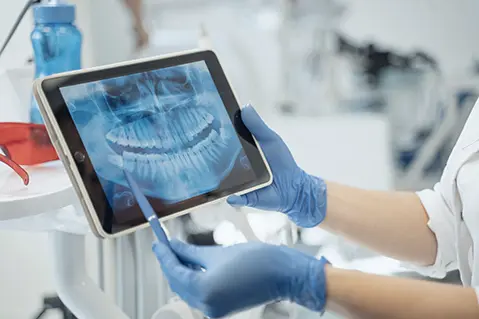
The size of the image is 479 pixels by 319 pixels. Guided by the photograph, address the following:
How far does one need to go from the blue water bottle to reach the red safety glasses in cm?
11

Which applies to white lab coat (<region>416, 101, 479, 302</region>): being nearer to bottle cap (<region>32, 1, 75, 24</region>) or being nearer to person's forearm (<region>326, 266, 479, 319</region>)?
person's forearm (<region>326, 266, 479, 319</region>)

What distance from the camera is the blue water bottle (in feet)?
2.49

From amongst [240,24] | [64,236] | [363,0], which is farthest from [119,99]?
[363,0]

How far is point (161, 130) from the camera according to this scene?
2.18 ft

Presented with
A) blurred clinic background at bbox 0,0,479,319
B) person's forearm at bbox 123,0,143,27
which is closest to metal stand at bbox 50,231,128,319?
blurred clinic background at bbox 0,0,479,319

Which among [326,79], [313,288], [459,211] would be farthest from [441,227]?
[326,79]

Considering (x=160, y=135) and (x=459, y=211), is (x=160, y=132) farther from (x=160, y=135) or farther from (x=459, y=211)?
(x=459, y=211)

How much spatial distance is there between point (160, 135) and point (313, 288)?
239 millimetres

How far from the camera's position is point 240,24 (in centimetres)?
143

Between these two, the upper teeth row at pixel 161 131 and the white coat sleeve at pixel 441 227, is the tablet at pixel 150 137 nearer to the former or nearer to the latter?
the upper teeth row at pixel 161 131

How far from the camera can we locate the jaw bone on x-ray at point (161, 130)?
0.62 meters

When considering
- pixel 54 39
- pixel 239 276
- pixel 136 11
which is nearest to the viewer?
pixel 239 276

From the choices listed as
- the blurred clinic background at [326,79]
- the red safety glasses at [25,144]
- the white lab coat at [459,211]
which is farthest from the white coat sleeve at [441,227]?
the red safety glasses at [25,144]

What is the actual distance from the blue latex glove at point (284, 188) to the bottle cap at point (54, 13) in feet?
0.88
